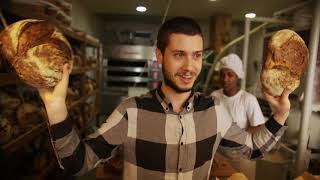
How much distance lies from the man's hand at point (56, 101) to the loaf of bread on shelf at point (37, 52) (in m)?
0.02

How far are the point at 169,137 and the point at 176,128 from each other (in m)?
0.04

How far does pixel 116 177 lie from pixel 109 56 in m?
4.23

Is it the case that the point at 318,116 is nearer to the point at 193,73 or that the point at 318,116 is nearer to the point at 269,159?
the point at 269,159

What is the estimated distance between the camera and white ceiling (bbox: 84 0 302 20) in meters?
4.29

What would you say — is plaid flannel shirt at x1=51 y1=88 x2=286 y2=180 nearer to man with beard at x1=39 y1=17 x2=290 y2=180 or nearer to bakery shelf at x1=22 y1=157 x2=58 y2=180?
man with beard at x1=39 y1=17 x2=290 y2=180

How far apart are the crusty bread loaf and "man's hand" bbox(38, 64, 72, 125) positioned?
0.61 metres

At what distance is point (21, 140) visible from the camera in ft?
5.46

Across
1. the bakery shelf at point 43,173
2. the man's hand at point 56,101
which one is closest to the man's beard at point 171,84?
the man's hand at point 56,101

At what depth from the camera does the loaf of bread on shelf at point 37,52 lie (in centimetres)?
75

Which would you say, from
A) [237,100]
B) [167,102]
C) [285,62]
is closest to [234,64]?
[237,100]

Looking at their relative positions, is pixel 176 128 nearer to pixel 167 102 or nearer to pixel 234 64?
pixel 167 102

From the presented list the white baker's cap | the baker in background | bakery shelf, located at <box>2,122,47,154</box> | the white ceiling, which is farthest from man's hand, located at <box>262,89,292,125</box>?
the white ceiling

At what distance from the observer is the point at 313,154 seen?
6.72ft

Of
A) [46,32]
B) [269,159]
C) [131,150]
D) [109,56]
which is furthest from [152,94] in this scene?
[109,56]
